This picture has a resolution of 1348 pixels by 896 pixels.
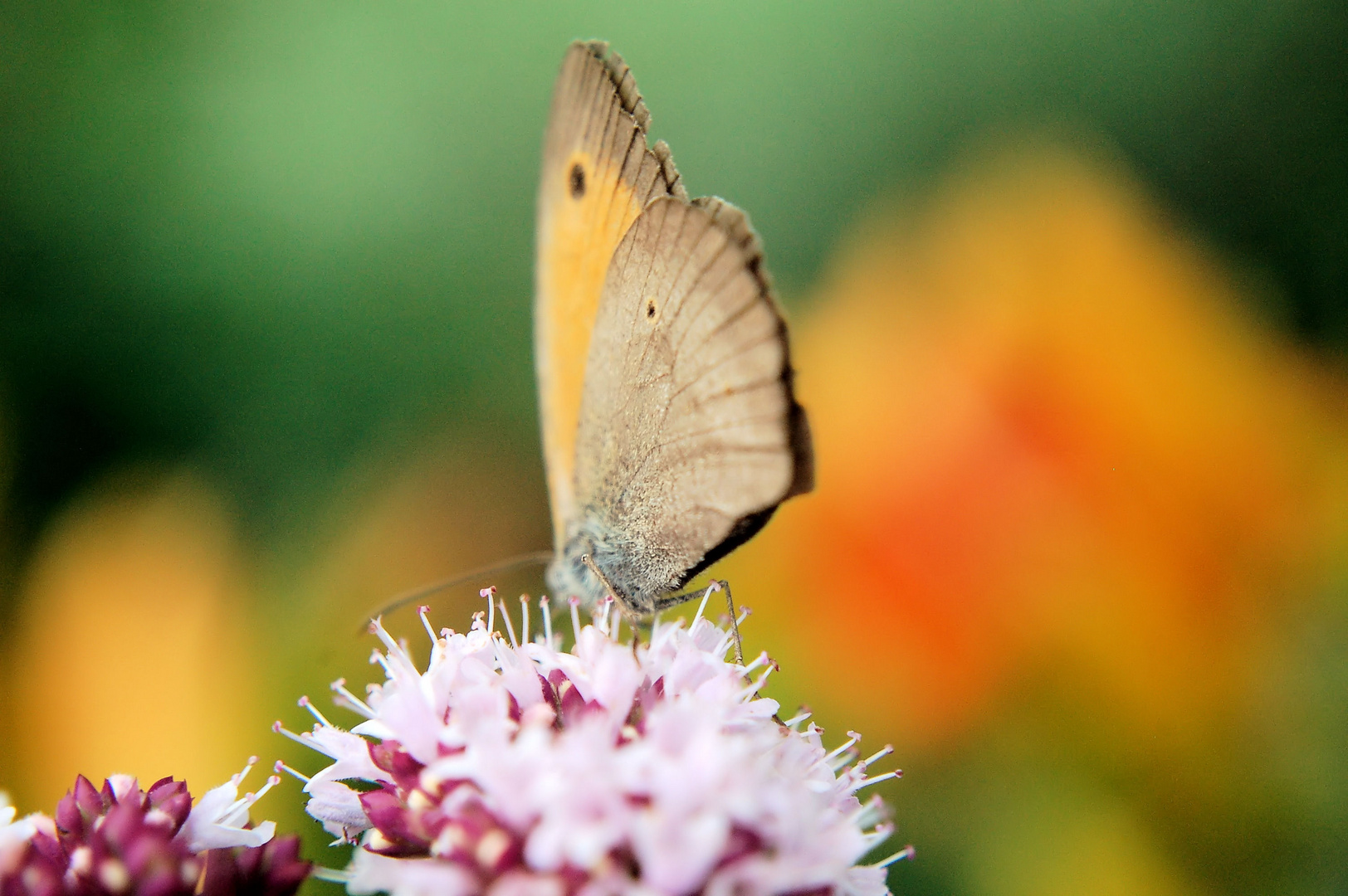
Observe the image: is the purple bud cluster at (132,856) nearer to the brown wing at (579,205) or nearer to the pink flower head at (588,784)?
the pink flower head at (588,784)

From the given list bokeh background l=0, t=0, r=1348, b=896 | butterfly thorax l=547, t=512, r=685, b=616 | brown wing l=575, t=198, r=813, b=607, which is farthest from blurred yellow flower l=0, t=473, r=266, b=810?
brown wing l=575, t=198, r=813, b=607

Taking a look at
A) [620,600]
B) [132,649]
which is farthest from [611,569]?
[132,649]

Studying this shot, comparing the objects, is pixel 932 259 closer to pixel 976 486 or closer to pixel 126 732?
pixel 976 486

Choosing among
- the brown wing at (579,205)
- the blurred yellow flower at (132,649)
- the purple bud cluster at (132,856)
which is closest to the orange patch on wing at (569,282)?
the brown wing at (579,205)

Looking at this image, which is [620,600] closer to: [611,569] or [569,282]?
[611,569]

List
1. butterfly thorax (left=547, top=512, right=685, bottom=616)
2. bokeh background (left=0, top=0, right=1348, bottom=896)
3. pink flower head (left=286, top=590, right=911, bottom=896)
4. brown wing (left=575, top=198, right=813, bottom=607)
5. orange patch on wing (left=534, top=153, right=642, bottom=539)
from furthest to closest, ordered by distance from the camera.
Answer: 1. bokeh background (left=0, top=0, right=1348, bottom=896)
2. orange patch on wing (left=534, top=153, right=642, bottom=539)
3. butterfly thorax (left=547, top=512, right=685, bottom=616)
4. brown wing (left=575, top=198, right=813, bottom=607)
5. pink flower head (left=286, top=590, right=911, bottom=896)

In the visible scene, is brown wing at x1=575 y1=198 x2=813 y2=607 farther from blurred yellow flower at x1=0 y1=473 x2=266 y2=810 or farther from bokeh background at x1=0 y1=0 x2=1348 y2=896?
blurred yellow flower at x1=0 y1=473 x2=266 y2=810
